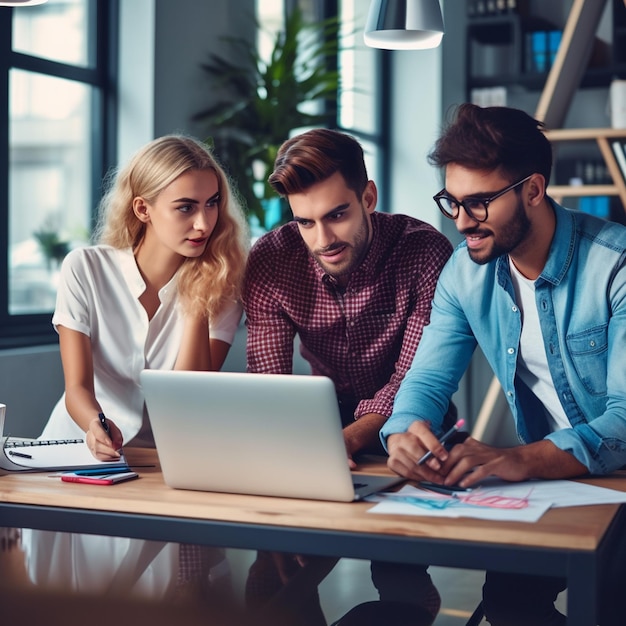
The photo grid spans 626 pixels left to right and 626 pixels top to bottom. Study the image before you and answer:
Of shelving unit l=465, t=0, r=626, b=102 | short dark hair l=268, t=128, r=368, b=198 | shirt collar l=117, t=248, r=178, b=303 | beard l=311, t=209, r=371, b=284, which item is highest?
shelving unit l=465, t=0, r=626, b=102

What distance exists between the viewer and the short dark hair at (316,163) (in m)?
2.03

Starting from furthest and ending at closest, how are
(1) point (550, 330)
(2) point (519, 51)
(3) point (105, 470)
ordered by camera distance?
1. (2) point (519, 51)
2. (1) point (550, 330)
3. (3) point (105, 470)

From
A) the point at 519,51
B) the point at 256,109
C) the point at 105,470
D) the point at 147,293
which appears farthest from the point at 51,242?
the point at 519,51

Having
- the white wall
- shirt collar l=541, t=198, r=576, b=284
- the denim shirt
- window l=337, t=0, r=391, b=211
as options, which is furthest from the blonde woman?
the white wall

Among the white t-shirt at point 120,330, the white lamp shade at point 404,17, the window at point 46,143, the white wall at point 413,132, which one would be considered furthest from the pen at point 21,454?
the white wall at point 413,132

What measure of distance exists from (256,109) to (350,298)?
2.06 meters

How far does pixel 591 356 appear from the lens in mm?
1799

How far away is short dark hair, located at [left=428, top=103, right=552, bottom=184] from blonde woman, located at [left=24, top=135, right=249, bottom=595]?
2.06 feet

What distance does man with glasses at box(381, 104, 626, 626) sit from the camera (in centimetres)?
169

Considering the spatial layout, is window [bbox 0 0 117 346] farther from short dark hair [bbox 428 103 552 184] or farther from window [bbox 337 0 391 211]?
window [bbox 337 0 391 211]

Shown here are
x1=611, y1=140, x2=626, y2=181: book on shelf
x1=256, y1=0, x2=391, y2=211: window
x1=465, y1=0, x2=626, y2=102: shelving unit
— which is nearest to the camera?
x1=611, y1=140, x2=626, y2=181: book on shelf

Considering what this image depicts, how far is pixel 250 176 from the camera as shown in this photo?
13.2 feet

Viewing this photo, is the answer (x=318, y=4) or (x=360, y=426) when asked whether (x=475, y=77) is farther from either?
(x=360, y=426)

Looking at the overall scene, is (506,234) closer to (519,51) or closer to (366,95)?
(519,51)
